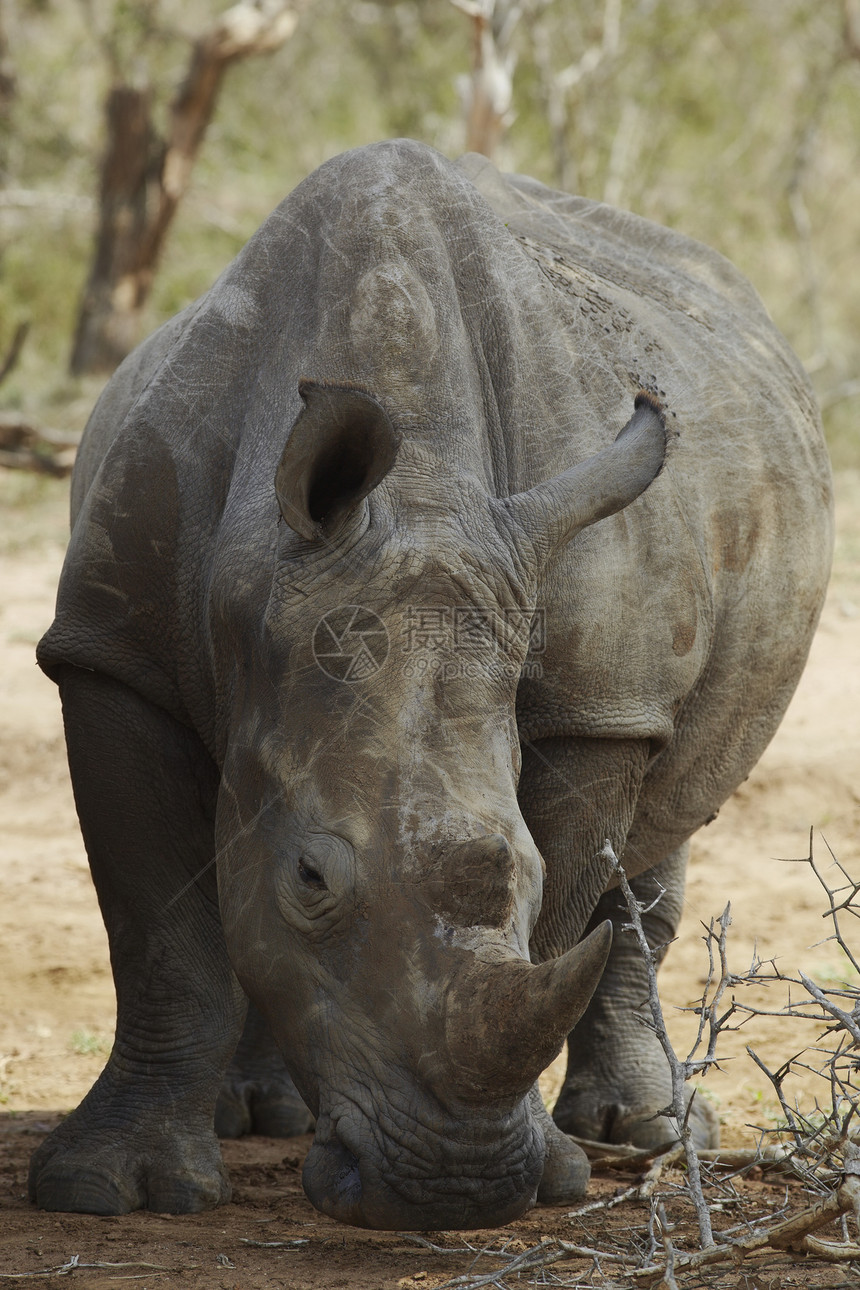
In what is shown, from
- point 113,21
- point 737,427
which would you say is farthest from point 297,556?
point 113,21

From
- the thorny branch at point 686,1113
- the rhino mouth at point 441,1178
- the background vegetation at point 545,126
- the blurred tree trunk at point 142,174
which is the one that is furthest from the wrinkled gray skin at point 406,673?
the background vegetation at point 545,126

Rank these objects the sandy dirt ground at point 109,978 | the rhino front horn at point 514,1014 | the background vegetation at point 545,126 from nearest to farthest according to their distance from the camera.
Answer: the rhino front horn at point 514,1014 → the sandy dirt ground at point 109,978 → the background vegetation at point 545,126

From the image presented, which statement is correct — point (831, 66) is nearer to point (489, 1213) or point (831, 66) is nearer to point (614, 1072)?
point (614, 1072)

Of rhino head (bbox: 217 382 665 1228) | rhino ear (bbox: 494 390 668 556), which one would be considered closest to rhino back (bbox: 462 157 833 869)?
rhino ear (bbox: 494 390 668 556)

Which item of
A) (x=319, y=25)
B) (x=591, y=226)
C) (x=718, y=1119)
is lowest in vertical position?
(x=718, y=1119)

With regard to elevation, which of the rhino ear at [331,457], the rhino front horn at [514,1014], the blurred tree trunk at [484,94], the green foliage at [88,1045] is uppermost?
the blurred tree trunk at [484,94]

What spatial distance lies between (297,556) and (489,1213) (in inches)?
52.1

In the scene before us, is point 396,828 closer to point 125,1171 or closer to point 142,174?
point 125,1171

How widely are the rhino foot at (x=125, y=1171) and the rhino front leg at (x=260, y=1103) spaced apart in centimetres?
111

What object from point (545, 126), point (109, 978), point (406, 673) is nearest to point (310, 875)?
point (406, 673)

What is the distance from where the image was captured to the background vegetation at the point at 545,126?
57.8 ft

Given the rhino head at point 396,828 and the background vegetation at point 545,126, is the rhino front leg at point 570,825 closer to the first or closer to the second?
the rhino head at point 396,828

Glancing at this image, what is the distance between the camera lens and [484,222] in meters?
4.16

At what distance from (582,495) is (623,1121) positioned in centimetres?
252
